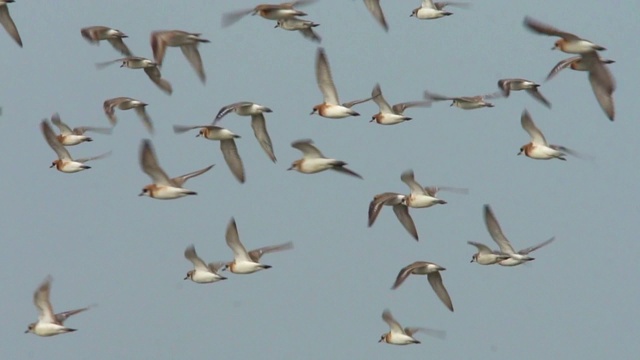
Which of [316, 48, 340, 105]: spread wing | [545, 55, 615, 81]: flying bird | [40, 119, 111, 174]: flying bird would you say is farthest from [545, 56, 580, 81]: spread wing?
[40, 119, 111, 174]: flying bird

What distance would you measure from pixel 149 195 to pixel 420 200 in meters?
5.12

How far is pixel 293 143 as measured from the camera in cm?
3203

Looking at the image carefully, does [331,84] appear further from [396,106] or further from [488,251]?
[488,251]

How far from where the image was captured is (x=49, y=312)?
3428 centimetres

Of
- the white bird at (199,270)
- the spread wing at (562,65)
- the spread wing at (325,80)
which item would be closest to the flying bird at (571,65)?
the spread wing at (562,65)

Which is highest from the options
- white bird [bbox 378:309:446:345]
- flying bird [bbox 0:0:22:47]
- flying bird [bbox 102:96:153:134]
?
flying bird [bbox 0:0:22:47]

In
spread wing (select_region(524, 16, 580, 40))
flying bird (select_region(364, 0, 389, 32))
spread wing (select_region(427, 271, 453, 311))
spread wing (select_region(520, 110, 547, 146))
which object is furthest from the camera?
spread wing (select_region(427, 271, 453, 311))

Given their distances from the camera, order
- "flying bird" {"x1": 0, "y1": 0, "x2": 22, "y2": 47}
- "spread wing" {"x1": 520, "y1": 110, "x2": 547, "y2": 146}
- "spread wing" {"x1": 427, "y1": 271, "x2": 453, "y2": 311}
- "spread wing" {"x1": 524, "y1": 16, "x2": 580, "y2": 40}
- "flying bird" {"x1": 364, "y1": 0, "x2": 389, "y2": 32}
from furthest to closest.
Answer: "spread wing" {"x1": 427, "y1": 271, "x2": 453, "y2": 311}
"flying bird" {"x1": 0, "y1": 0, "x2": 22, "y2": 47}
"flying bird" {"x1": 364, "y1": 0, "x2": 389, "y2": 32}
"spread wing" {"x1": 520, "y1": 110, "x2": 547, "y2": 146}
"spread wing" {"x1": 524, "y1": 16, "x2": 580, "y2": 40}

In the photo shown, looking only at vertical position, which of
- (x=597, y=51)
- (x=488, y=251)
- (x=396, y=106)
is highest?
(x=597, y=51)

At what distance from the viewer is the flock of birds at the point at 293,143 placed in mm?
31844

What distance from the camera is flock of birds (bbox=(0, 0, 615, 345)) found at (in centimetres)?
3184

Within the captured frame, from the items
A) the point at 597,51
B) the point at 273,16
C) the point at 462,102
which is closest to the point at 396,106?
the point at 462,102

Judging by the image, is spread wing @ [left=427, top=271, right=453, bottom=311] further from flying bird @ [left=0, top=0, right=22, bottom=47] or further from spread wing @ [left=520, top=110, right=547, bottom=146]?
flying bird @ [left=0, top=0, right=22, bottom=47]

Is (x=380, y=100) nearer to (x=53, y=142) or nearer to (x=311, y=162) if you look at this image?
(x=311, y=162)
